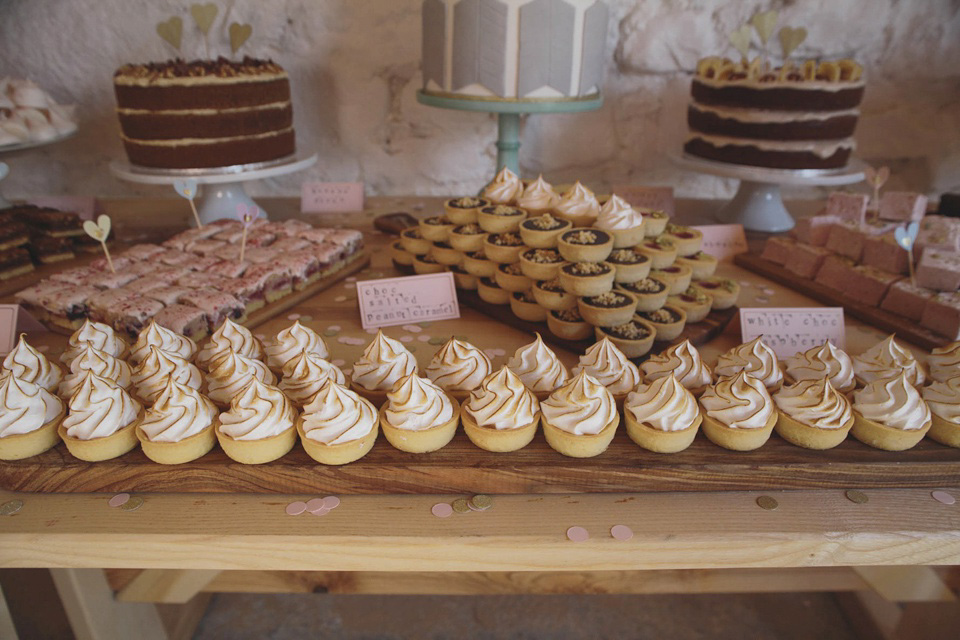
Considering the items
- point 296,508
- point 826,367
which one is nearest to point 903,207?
point 826,367

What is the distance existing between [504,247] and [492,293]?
133mm

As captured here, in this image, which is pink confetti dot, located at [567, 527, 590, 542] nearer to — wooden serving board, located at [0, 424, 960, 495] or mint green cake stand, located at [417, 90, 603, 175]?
wooden serving board, located at [0, 424, 960, 495]

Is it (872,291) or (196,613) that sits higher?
(872,291)

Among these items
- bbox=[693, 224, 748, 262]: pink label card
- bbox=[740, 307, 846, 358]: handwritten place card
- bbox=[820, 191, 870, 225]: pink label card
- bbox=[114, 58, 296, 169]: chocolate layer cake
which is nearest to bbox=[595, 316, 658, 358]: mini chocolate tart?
bbox=[740, 307, 846, 358]: handwritten place card

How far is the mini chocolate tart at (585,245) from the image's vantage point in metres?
1.57

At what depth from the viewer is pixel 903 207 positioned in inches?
82.7

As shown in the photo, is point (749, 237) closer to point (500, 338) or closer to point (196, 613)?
point (500, 338)

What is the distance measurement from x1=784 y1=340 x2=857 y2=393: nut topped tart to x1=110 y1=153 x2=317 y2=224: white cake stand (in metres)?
1.76

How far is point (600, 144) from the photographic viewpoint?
9.55 feet

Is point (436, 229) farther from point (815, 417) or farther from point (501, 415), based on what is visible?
point (815, 417)

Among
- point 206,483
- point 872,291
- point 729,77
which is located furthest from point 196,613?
point 729,77

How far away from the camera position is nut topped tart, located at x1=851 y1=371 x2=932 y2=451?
1171 mm

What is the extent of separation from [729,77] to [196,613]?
258cm

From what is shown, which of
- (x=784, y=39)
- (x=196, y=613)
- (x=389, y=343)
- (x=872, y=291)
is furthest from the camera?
(x=784, y=39)
